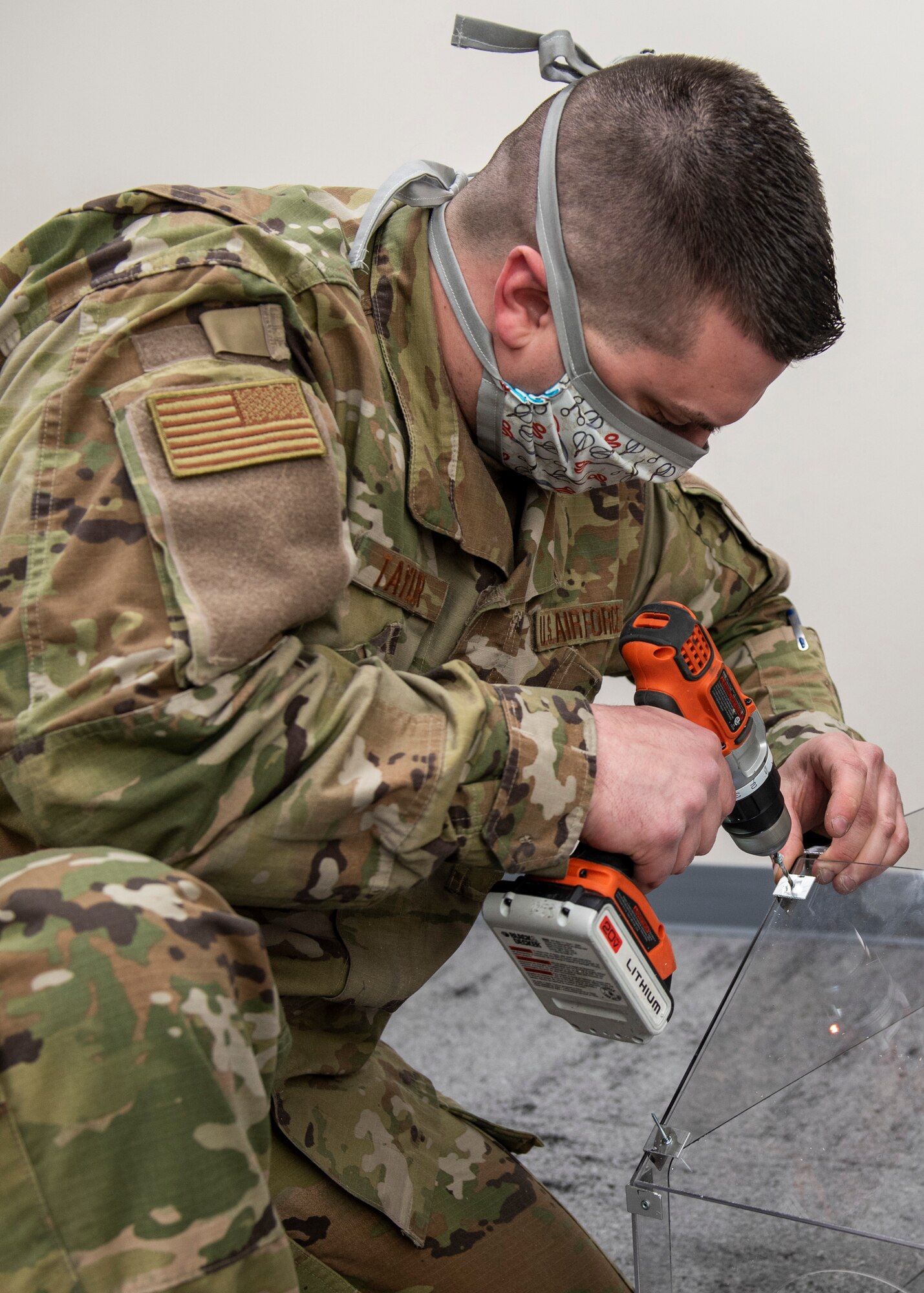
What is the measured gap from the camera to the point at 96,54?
2.14 m

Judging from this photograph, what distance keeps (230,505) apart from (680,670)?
0.41m

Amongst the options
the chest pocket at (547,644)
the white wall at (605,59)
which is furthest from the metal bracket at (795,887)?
the white wall at (605,59)

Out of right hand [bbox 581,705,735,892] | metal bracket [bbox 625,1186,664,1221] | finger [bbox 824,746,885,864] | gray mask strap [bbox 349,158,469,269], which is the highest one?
gray mask strap [bbox 349,158,469,269]

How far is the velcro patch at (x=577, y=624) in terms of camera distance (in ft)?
4.06

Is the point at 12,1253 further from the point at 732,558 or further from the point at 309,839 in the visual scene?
the point at 732,558

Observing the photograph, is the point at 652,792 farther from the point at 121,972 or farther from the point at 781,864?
the point at 121,972

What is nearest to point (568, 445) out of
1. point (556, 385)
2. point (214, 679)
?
point (556, 385)

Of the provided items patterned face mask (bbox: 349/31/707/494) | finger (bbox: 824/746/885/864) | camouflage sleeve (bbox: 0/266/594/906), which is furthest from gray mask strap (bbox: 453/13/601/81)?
finger (bbox: 824/746/885/864)

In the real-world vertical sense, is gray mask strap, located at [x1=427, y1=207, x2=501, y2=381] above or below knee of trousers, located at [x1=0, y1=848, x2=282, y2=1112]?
above

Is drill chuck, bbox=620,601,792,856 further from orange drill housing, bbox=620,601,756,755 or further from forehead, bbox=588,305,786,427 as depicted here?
forehead, bbox=588,305,786,427

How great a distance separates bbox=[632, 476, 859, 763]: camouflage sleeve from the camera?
1387mm

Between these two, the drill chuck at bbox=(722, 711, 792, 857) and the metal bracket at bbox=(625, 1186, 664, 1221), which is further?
the drill chuck at bbox=(722, 711, 792, 857)

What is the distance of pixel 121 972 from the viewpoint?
2.19 feet

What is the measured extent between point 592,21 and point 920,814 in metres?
1.43
